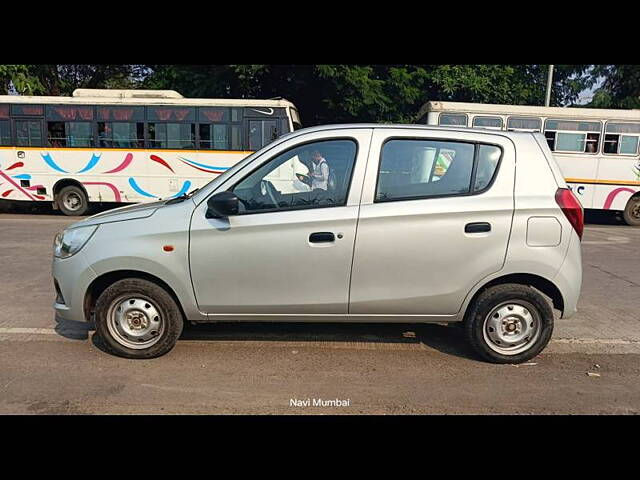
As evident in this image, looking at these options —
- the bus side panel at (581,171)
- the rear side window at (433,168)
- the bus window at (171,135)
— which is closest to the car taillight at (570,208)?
the rear side window at (433,168)

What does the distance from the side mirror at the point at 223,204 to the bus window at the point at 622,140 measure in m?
12.0

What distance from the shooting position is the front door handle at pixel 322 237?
3307mm

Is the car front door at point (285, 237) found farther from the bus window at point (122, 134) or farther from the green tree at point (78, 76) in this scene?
the green tree at point (78, 76)

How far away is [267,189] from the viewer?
3.45 metres

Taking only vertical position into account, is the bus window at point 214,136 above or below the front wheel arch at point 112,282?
above

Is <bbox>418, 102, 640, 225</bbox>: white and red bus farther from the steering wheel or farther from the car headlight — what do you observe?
the car headlight

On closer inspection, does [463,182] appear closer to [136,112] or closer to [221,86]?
[136,112]

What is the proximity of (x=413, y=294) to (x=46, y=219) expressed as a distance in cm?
1122

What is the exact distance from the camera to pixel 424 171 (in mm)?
3441

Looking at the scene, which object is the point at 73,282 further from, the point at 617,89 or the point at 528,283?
the point at 617,89

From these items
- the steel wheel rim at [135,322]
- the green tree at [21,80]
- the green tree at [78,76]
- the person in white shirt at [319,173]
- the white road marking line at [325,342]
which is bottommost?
the white road marking line at [325,342]

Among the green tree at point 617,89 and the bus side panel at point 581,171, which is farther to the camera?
the green tree at point 617,89

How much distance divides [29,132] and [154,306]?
35.6 ft
